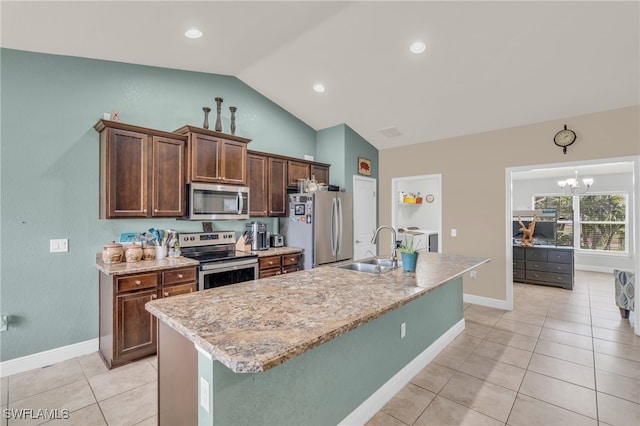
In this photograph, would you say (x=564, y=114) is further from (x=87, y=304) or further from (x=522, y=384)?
(x=87, y=304)

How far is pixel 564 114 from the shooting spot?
150 inches

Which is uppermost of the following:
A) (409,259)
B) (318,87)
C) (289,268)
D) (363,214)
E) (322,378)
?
(318,87)

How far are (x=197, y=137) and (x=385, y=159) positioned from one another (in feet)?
11.5

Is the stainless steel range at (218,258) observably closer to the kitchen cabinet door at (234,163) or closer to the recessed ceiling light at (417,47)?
the kitchen cabinet door at (234,163)

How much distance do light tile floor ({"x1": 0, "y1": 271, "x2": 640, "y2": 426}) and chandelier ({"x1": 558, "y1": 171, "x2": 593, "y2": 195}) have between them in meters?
4.72

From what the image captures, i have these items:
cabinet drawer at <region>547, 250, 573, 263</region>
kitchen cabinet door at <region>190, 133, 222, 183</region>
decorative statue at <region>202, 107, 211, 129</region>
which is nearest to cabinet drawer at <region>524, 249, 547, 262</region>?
cabinet drawer at <region>547, 250, 573, 263</region>

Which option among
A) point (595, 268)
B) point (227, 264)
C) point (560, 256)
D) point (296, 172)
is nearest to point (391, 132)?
point (296, 172)

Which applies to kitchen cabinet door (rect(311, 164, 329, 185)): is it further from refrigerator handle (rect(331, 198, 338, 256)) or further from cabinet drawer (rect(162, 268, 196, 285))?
cabinet drawer (rect(162, 268, 196, 285))

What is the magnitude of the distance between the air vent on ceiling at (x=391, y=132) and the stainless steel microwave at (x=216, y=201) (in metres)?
2.55

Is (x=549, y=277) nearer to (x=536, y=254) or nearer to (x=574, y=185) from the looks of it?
(x=536, y=254)

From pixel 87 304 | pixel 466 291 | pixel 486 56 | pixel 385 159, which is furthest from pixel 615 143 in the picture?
pixel 87 304

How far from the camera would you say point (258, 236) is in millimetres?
3988

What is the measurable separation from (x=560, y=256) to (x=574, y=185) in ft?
8.01

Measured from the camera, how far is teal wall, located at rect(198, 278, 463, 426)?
123cm
